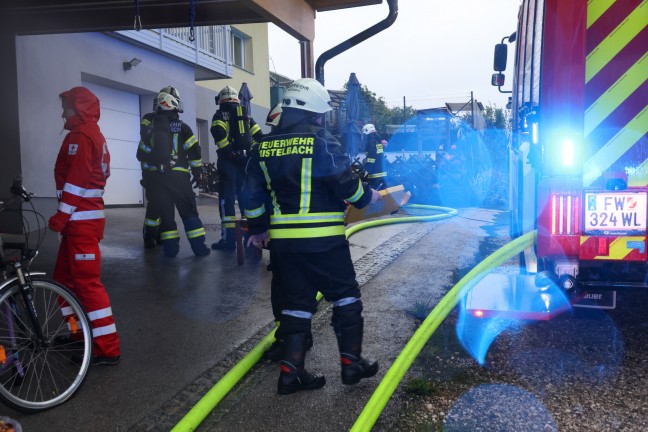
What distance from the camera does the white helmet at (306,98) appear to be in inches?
133

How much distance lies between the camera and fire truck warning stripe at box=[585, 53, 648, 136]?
401cm

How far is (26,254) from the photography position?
3.26m

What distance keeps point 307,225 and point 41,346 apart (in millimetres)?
1622

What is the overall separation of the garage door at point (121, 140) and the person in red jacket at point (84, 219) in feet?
28.2

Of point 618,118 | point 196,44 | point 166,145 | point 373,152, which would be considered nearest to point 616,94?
point 618,118

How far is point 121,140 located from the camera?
1252cm

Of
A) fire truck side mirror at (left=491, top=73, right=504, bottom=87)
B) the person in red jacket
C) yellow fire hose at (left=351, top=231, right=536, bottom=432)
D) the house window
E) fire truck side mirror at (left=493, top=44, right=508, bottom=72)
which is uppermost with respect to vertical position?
the house window

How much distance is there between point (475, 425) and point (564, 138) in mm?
1939

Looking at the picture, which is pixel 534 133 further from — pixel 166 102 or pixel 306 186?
pixel 166 102

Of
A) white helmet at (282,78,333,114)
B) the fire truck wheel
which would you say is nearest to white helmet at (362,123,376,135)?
the fire truck wheel

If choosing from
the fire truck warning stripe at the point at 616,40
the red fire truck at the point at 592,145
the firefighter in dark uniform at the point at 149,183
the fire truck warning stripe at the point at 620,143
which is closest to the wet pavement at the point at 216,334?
the firefighter in dark uniform at the point at 149,183

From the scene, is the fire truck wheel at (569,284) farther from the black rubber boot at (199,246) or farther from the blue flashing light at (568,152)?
the black rubber boot at (199,246)

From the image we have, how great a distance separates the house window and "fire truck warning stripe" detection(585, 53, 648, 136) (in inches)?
673

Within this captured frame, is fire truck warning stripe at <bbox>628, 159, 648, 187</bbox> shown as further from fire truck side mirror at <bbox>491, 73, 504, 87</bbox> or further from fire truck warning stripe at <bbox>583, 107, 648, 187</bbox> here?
fire truck side mirror at <bbox>491, 73, 504, 87</bbox>
